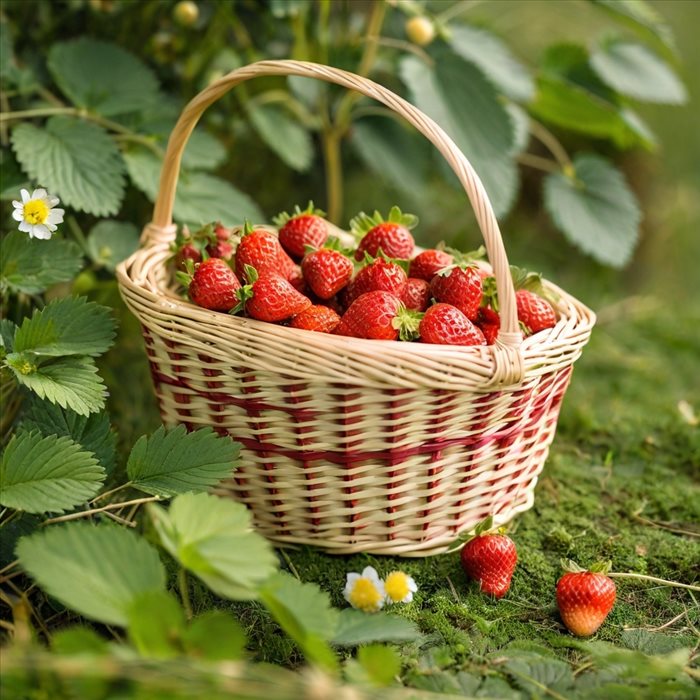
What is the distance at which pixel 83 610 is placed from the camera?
817 mm

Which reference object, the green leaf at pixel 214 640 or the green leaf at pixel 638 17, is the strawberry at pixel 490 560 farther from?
the green leaf at pixel 638 17

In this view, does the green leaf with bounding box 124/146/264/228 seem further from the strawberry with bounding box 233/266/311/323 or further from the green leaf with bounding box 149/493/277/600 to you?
the green leaf with bounding box 149/493/277/600

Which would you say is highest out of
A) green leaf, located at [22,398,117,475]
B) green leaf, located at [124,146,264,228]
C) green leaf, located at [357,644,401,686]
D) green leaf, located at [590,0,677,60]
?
green leaf, located at [590,0,677,60]

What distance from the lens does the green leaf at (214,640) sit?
81cm

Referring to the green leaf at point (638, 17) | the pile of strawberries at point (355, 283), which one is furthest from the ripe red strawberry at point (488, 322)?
the green leaf at point (638, 17)

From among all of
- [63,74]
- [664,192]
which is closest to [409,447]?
[63,74]

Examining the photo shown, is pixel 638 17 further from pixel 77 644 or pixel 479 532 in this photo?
pixel 77 644

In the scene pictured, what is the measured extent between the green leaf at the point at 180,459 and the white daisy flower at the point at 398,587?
266mm

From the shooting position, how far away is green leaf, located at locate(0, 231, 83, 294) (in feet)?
4.29

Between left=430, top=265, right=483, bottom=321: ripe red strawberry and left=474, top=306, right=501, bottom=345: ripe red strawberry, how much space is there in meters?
0.03

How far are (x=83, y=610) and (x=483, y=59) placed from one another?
1624 millimetres

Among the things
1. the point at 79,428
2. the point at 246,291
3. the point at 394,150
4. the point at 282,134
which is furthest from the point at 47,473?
the point at 394,150

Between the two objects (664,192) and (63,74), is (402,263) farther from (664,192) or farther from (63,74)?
(664,192)

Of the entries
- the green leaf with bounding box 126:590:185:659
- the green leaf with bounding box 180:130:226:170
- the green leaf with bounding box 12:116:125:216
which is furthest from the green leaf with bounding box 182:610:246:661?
the green leaf with bounding box 180:130:226:170
